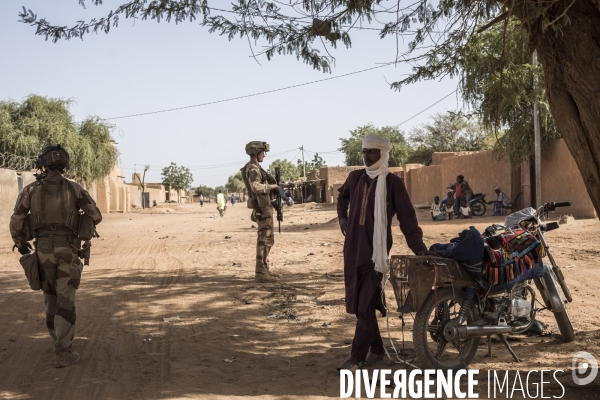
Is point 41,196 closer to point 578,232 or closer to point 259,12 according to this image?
point 259,12

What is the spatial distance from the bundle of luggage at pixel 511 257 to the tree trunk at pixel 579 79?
56cm

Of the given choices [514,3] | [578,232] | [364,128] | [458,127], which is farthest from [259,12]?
[364,128]

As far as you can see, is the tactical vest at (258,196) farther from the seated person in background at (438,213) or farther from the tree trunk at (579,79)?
the seated person in background at (438,213)

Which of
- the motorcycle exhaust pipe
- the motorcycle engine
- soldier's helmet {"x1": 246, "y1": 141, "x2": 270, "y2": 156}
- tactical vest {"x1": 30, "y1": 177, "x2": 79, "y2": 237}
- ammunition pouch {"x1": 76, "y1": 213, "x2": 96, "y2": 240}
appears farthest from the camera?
soldier's helmet {"x1": 246, "y1": 141, "x2": 270, "y2": 156}

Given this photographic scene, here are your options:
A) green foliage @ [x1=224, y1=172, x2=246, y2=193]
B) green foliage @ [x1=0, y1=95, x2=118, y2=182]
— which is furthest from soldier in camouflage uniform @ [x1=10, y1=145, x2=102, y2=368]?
green foliage @ [x1=224, y1=172, x2=246, y2=193]

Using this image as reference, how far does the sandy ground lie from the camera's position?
4.29 metres

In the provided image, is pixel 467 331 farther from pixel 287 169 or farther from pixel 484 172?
pixel 287 169

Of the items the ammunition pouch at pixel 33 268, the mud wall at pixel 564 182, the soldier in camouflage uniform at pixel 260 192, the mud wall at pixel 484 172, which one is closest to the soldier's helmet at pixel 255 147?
the soldier in camouflage uniform at pixel 260 192

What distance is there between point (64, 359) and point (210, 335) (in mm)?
1397

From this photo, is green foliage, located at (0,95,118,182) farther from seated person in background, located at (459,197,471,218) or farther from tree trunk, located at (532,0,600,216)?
tree trunk, located at (532,0,600,216)

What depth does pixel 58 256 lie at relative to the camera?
4.95 meters

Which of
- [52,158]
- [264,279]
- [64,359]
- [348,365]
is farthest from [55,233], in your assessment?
[264,279]

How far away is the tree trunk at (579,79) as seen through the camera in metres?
4.29

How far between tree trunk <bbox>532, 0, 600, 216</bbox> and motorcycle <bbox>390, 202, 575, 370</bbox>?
60 centimetres
